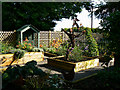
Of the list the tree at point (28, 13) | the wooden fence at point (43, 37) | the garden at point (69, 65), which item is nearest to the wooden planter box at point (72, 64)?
the garden at point (69, 65)

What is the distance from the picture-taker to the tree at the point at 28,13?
14615 mm

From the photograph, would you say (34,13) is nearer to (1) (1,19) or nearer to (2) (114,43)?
(1) (1,19)

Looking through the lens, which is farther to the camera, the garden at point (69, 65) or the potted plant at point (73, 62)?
the potted plant at point (73, 62)

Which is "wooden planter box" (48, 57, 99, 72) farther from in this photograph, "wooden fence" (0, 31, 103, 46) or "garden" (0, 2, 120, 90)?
"wooden fence" (0, 31, 103, 46)

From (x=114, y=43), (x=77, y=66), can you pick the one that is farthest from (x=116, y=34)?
(x=77, y=66)

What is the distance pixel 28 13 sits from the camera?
15.1 metres

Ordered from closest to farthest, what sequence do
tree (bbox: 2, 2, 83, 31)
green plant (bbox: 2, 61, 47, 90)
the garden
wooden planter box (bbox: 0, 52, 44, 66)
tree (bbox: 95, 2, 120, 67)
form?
green plant (bbox: 2, 61, 47, 90)
the garden
tree (bbox: 95, 2, 120, 67)
wooden planter box (bbox: 0, 52, 44, 66)
tree (bbox: 2, 2, 83, 31)

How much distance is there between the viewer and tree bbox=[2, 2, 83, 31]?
14.6 metres

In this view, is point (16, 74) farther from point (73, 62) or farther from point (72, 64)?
point (73, 62)

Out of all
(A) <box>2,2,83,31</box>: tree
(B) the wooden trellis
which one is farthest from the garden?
(A) <box>2,2,83,31</box>: tree

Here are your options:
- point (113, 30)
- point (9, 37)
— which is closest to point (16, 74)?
point (113, 30)

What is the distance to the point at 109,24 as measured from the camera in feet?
12.5

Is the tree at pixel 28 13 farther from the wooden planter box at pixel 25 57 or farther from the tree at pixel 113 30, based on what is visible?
the tree at pixel 113 30

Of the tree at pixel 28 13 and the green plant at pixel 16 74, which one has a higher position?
the tree at pixel 28 13
